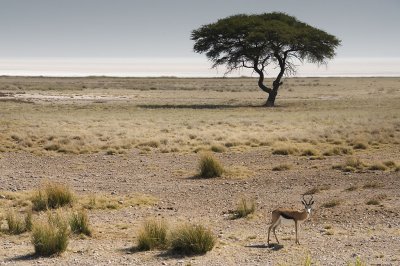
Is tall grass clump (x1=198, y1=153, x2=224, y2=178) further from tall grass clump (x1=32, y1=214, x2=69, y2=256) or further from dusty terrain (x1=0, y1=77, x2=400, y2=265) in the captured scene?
tall grass clump (x1=32, y1=214, x2=69, y2=256)

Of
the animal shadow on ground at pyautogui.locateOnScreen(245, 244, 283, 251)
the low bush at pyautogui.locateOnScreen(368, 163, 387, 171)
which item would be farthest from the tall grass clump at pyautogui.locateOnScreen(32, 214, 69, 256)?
the low bush at pyautogui.locateOnScreen(368, 163, 387, 171)

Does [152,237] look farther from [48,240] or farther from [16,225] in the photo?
[16,225]

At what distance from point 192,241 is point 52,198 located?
5776 mm

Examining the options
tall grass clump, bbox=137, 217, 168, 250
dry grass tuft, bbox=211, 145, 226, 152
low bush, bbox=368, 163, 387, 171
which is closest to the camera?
tall grass clump, bbox=137, 217, 168, 250

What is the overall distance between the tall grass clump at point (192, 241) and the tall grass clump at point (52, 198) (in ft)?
17.1

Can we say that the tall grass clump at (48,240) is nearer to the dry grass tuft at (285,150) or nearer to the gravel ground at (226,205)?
the gravel ground at (226,205)

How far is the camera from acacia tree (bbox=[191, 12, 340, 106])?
2293 inches

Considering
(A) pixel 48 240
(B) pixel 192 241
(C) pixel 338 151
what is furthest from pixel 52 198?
(C) pixel 338 151

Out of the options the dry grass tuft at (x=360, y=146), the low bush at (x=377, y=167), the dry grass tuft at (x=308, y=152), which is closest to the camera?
the low bush at (x=377, y=167)

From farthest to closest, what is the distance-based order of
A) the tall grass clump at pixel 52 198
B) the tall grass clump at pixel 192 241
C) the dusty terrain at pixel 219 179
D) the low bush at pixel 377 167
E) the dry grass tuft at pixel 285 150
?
the dry grass tuft at pixel 285 150, the low bush at pixel 377 167, the tall grass clump at pixel 52 198, the dusty terrain at pixel 219 179, the tall grass clump at pixel 192 241

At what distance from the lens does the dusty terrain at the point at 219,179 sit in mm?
11328

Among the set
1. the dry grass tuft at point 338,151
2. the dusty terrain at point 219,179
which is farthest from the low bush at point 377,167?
the dry grass tuft at point 338,151

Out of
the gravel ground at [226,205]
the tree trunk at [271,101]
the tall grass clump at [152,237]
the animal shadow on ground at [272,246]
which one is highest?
the tree trunk at [271,101]

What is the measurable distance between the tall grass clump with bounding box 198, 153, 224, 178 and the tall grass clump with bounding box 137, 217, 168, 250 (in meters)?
8.56
